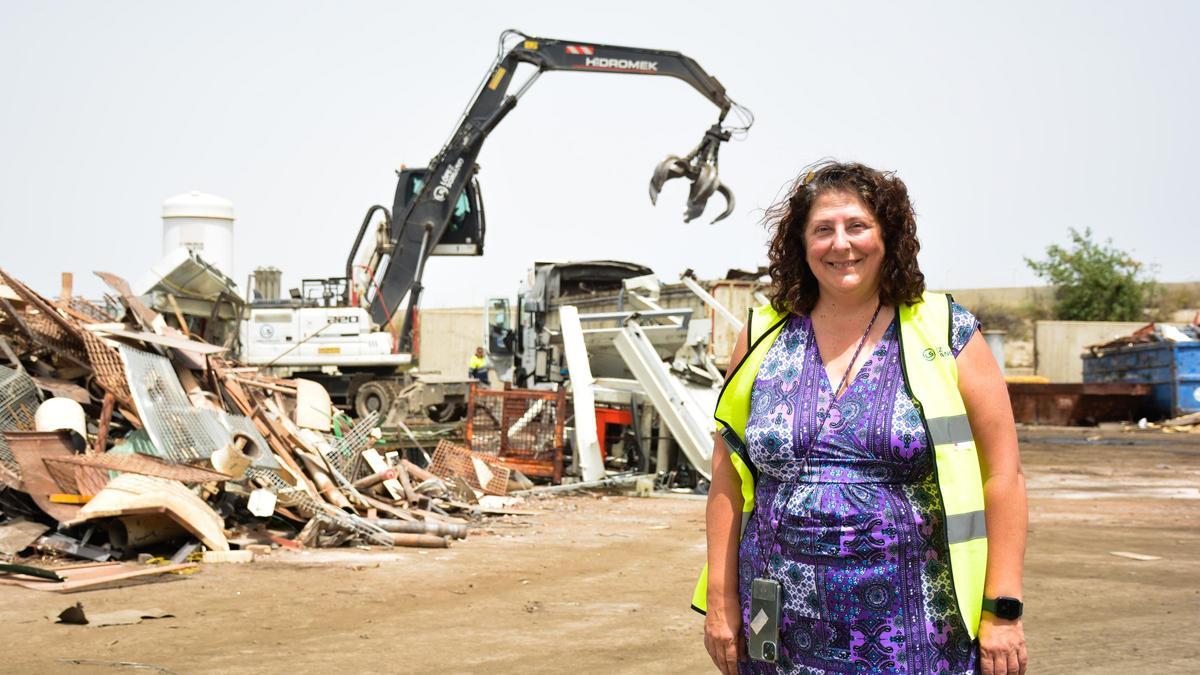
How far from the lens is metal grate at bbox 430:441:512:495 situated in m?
12.3

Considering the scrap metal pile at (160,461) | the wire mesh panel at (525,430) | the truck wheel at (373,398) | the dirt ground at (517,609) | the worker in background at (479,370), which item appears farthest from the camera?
the worker in background at (479,370)

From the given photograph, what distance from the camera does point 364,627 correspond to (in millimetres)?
→ 6070

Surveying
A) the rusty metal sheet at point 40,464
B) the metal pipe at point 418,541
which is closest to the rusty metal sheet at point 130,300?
the rusty metal sheet at point 40,464

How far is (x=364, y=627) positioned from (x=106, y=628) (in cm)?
122

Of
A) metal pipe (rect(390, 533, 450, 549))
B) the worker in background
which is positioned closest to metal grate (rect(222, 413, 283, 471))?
metal pipe (rect(390, 533, 450, 549))

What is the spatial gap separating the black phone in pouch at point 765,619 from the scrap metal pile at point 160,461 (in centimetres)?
548

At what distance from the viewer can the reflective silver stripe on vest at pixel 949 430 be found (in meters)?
2.37

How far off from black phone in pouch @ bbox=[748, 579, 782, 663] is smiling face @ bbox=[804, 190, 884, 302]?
65cm

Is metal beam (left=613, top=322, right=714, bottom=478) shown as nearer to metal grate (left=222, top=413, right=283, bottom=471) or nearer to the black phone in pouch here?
metal grate (left=222, top=413, right=283, bottom=471)

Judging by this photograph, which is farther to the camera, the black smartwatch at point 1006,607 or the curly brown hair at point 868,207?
the curly brown hair at point 868,207

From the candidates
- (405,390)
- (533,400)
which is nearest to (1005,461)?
(533,400)

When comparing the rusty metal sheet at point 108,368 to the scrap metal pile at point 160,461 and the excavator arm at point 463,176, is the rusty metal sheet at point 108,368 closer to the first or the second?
the scrap metal pile at point 160,461

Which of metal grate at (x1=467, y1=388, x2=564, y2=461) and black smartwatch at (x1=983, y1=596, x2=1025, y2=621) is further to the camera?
metal grate at (x1=467, y1=388, x2=564, y2=461)

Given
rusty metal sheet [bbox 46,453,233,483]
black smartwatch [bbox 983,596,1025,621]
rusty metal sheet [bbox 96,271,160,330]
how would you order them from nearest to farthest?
black smartwatch [bbox 983,596,1025,621]
rusty metal sheet [bbox 46,453,233,483]
rusty metal sheet [bbox 96,271,160,330]
